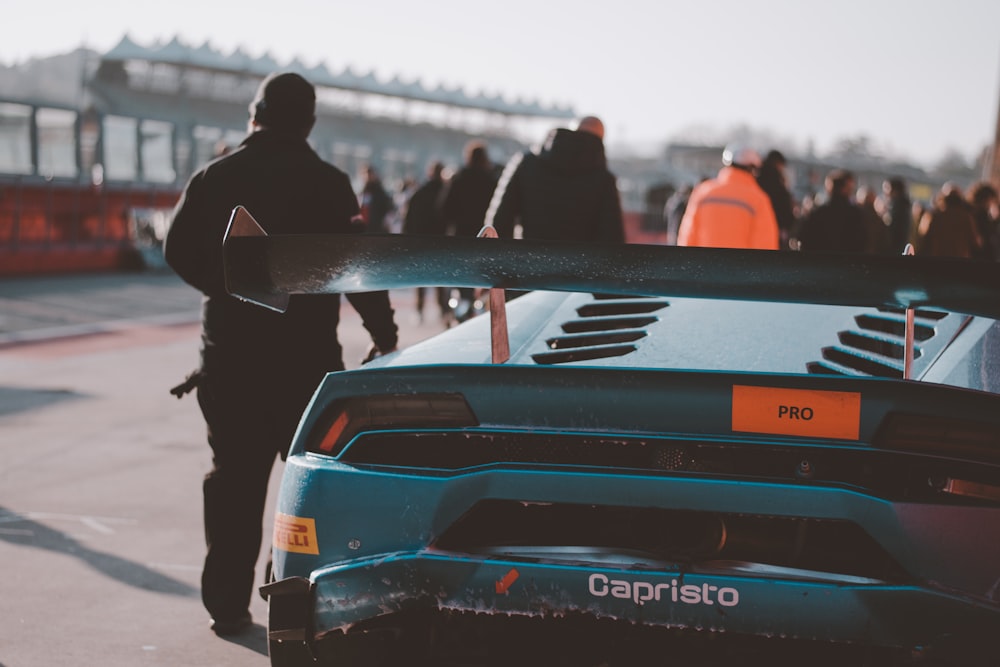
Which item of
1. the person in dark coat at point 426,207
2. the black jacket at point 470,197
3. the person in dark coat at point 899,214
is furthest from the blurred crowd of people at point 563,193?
the person in dark coat at point 899,214

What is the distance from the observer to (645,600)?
2.43m

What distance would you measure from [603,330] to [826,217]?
30.4ft

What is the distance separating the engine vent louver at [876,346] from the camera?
2.94 metres

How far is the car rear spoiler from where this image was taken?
7.76 ft

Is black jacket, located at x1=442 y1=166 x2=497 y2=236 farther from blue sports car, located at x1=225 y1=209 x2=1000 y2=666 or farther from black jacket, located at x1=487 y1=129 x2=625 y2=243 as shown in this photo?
blue sports car, located at x1=225 y1=209 x2=1000 y2=666

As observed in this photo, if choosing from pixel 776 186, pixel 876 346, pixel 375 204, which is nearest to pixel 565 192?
pixel 876 346

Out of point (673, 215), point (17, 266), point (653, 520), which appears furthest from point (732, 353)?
point (17, 266)

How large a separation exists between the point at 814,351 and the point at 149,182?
24653 millimetres

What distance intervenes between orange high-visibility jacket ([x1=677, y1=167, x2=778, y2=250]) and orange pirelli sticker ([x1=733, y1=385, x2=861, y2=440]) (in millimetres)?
4580

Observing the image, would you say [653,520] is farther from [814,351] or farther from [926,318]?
[926,318]

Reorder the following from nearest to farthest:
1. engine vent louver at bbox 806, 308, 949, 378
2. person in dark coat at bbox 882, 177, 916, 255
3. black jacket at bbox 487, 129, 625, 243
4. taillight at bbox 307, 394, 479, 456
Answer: taillight at bbox 307, 394, 479, 456
engine vent louver at bbox 806, 308, 949, 378
black jacket at bbox 487, 129, 625, 243
person in dark coat at bbox 882, 177, 916, 255

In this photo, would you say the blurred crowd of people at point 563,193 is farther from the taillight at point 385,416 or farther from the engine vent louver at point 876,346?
the taillight at point 385,416

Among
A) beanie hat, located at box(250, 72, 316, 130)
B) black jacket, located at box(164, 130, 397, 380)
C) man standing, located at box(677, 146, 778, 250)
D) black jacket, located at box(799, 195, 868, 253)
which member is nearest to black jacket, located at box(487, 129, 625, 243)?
man standing, located at box(677, 146, 778, 250)

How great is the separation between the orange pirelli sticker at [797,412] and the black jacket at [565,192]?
13.3 ft
